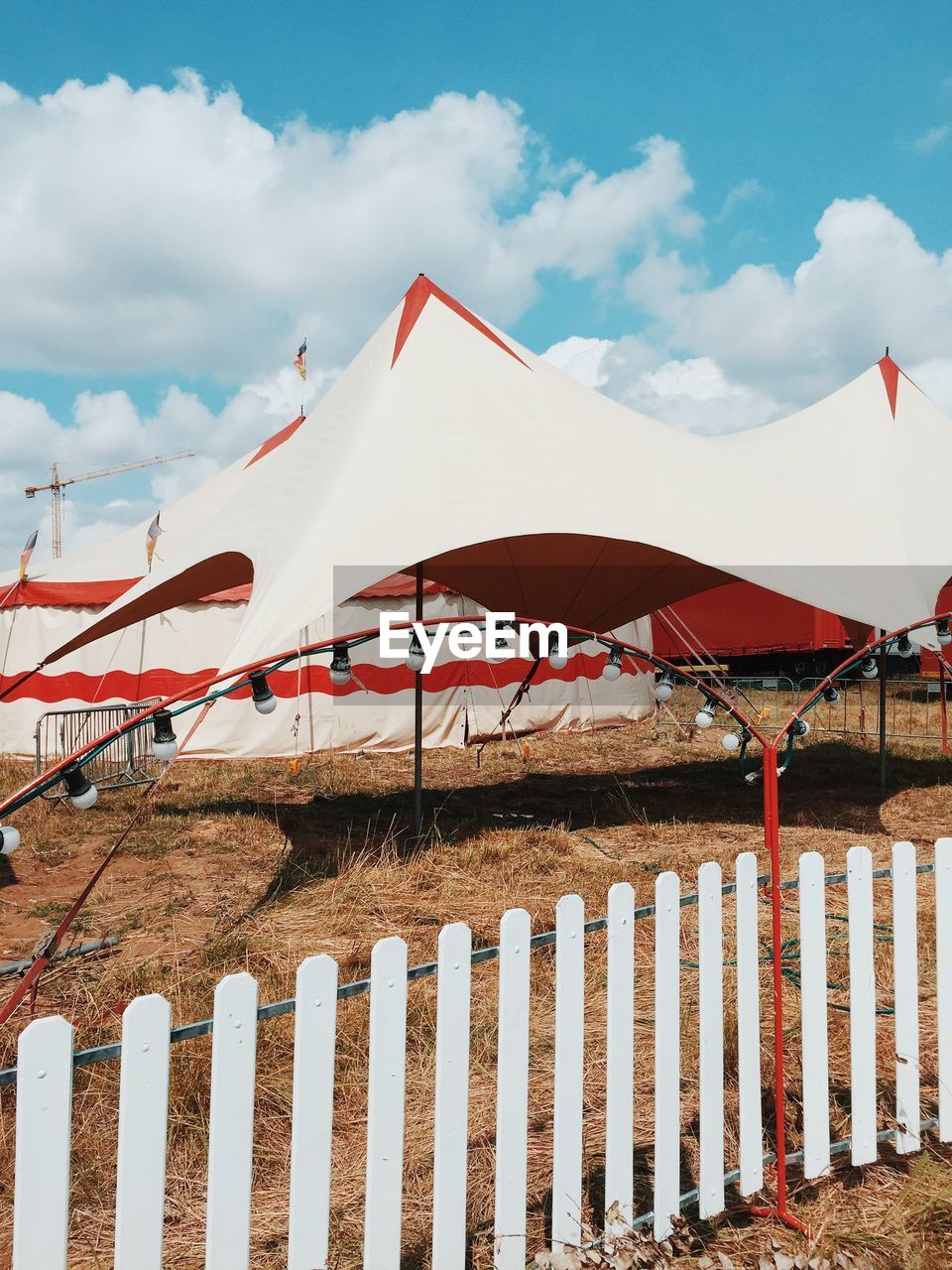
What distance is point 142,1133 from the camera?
61.3 inches

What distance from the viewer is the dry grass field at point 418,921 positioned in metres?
2.34

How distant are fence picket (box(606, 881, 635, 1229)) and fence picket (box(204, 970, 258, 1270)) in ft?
2.86

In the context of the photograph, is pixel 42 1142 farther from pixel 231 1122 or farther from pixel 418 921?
A: pixel 418 921

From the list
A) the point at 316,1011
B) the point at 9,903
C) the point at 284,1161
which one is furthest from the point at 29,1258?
the point at 9,903

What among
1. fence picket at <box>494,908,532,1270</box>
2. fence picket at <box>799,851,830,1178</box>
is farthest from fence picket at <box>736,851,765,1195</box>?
fence picket at <box>494,908,532,1270</box>

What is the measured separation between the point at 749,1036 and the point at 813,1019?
22 centimetres

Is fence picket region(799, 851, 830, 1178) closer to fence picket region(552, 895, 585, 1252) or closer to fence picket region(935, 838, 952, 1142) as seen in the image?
fence picket region(935, 838, 952, 1142)

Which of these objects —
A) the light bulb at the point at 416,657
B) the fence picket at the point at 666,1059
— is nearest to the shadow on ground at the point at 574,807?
the light bulb at the point at 416,657

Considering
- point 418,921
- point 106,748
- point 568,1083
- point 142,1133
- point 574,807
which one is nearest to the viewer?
point 142,1133

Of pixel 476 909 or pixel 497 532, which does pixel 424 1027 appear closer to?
pixel 476 909

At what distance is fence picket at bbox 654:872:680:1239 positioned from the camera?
220 centimetres

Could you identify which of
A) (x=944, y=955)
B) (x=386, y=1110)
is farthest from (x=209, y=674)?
(x=386, y=1110)

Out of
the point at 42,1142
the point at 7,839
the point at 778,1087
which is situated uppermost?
the point at 7,839

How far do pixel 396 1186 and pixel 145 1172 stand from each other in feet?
1.73
